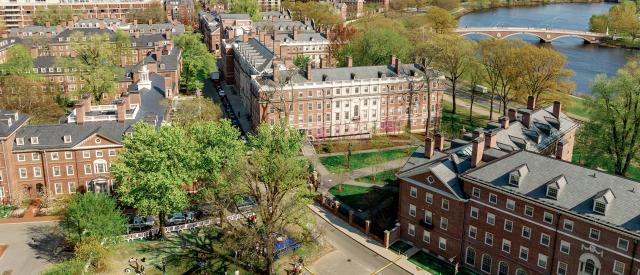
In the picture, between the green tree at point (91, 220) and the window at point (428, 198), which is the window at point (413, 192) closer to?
the window at point (428, 198)

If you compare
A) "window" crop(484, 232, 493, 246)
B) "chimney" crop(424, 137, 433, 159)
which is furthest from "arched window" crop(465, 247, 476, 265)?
"chimney" crop(424, 137, 433, 159)

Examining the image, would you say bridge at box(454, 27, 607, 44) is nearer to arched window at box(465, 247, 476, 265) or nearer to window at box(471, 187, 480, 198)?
window at box(471, 187, 480, 198)

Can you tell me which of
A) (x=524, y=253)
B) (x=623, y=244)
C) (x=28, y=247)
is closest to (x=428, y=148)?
(x=524, y=253)

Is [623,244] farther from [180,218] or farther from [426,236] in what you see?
[180,218]

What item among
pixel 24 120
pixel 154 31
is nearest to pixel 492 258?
pixel 24 120

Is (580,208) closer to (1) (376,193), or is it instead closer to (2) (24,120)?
(1) (376,193)
